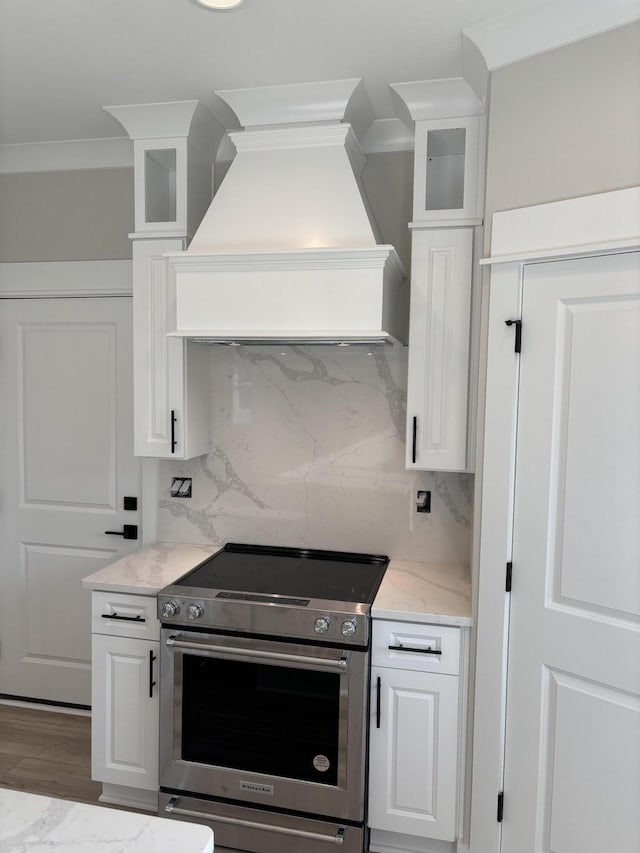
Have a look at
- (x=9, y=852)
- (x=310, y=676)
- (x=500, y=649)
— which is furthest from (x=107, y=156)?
(x=9, y=852)

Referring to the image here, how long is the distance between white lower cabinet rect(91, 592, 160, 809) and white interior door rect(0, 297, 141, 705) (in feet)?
2.35

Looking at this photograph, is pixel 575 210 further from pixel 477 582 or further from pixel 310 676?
pixel 310 676

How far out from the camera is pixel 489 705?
212 cm

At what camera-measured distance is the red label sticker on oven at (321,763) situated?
224 centimetres

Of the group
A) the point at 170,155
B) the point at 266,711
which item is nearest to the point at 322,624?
the point at 266,711

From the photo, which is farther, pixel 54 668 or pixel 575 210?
pixel 54 668

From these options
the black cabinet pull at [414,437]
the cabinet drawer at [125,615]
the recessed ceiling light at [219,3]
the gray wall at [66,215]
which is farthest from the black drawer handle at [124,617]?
the recessed ceiling light at [219,3]

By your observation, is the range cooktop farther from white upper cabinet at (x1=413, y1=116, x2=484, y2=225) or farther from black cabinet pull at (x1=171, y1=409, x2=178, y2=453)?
white upper cabinet at (x1=413, y1=116, x2=484, y2=225)

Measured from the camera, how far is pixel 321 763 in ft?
7.38

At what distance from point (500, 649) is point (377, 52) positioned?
1978 mm

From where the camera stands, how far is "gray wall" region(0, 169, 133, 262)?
3.04 m

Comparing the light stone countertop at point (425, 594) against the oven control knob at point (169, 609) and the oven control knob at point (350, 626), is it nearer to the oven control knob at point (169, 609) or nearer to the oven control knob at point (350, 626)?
the oven control knob at point (350, 626)

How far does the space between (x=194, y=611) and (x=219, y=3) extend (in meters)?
1.92

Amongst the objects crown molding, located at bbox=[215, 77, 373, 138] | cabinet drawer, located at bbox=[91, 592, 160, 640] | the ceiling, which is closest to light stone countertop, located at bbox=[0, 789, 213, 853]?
cabinet drawer, located at bbox=[91, 592, 160, 640]
